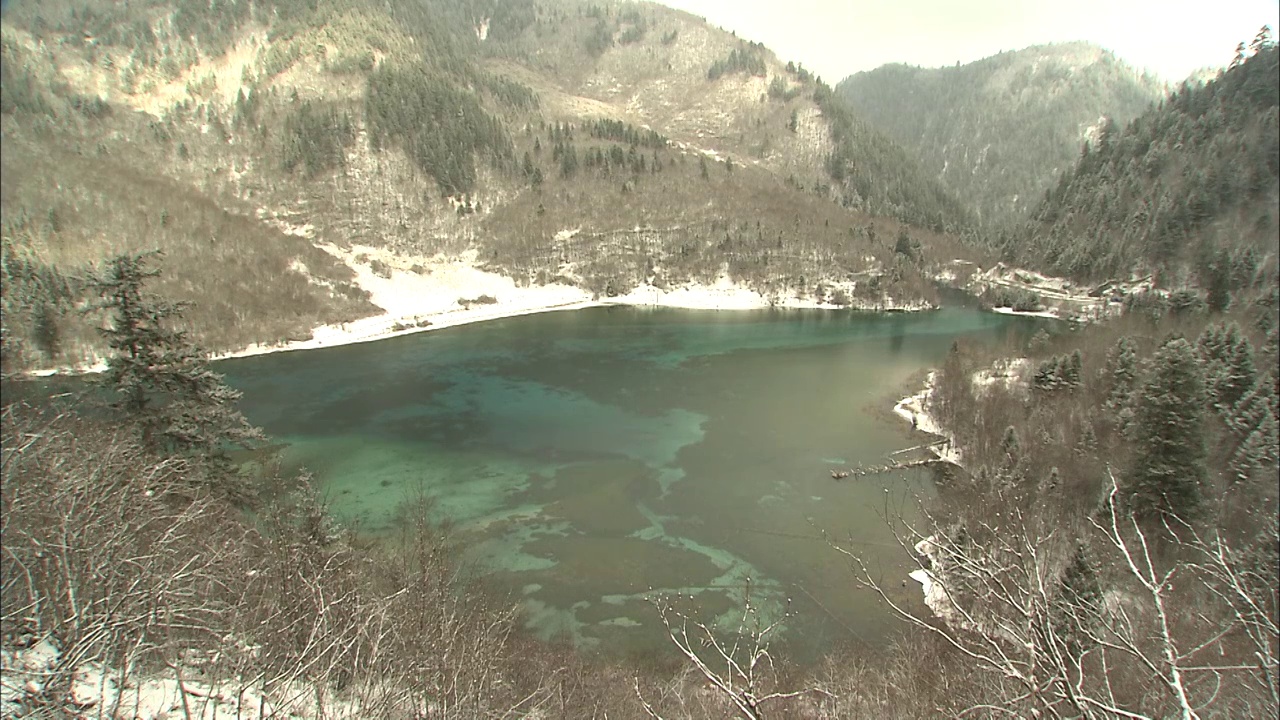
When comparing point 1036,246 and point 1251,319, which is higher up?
point 1036,246

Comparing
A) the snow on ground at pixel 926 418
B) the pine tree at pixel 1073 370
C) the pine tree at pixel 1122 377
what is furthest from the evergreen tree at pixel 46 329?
the pine tree at pixel 1073 370

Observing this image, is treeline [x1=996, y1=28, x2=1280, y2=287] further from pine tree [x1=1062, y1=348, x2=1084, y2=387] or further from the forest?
pine tree [x1=1062, y1=348, x2=1084, y2=387]

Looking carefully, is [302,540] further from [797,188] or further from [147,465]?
[797,188]

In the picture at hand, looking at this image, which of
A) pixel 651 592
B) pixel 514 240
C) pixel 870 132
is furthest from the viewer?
pixel 870 132

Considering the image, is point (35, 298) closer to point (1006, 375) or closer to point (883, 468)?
point (883, 468)

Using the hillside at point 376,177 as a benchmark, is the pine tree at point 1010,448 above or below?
below

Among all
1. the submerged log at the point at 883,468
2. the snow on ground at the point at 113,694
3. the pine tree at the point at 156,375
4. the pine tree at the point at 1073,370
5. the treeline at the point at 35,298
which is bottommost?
the submerged log at the point at 883,468

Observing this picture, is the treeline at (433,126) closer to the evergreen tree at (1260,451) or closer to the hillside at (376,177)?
the hillside at (376,177)

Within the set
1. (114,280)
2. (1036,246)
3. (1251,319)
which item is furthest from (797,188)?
(114,280)
